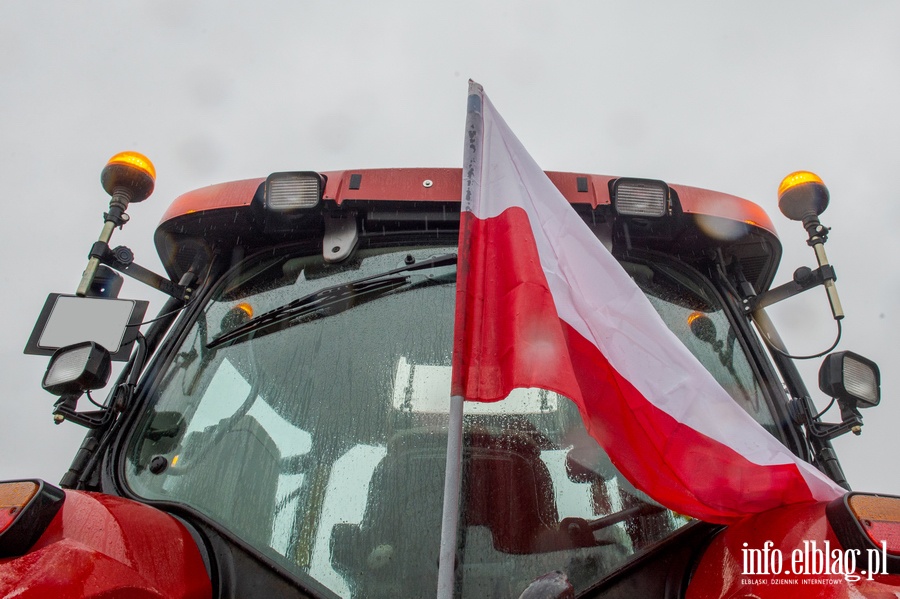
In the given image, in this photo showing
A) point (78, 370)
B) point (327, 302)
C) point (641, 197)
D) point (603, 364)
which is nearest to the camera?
point (603, 364)

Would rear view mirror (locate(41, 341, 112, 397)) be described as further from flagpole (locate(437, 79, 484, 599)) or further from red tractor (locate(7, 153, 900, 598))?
flagpole (locate(437, 79, 484, 599))

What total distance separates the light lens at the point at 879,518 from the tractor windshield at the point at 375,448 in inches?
20.4

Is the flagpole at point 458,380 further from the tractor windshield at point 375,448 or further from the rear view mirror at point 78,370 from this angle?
the rear view mirror at point 78,370

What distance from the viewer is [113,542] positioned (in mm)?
1479

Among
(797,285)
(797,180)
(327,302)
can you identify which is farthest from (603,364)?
(797,180)

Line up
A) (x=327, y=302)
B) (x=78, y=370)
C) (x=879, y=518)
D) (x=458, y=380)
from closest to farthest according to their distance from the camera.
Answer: (x=879, y=518), (x=458, y=380), (x=78, y=370), (x=327, y=302)

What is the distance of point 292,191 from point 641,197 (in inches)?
52.2

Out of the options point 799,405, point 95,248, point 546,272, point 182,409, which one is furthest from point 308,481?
point 799,405

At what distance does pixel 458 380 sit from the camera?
1.70 meters

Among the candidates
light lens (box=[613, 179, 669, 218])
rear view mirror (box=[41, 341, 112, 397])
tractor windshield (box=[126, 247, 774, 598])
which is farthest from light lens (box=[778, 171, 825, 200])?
rear view mirror (box=[41, 341, 112, 397])

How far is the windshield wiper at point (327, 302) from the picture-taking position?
2.34m

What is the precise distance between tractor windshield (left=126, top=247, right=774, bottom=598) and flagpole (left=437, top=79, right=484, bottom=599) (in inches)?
5.7

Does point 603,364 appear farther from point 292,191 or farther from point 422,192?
point 292,191

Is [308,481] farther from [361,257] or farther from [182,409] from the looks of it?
[361,257]
